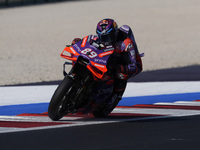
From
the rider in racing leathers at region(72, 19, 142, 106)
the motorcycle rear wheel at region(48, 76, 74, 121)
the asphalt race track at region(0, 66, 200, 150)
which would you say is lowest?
the asphalt race track at region(0, 66, 200, 150)

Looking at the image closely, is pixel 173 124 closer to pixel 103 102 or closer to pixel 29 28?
pixel 103 102

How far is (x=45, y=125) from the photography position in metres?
7.20

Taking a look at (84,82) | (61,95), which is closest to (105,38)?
(84,82)

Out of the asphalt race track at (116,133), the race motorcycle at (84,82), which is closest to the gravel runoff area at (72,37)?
the asphalt race track at (116,133)

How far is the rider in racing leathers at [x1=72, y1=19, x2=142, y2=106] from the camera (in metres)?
7.32

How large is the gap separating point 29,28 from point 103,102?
18.3m

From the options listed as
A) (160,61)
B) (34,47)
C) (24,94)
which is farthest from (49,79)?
(34,47)

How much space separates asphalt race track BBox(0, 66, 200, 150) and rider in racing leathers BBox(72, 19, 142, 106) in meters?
0.56

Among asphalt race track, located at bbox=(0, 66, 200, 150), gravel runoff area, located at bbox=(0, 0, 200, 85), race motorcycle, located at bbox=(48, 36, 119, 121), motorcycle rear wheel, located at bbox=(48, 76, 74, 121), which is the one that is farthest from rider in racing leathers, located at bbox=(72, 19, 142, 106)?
gravel runoff area, located at bbox=(0, 0, 200, 85)

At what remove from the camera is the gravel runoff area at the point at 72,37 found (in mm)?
14336

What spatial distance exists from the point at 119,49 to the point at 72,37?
46.5 feet

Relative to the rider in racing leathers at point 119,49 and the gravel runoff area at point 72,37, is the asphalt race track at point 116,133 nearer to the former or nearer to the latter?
the rider in racing leathers at point 119,49

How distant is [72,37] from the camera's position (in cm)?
2150

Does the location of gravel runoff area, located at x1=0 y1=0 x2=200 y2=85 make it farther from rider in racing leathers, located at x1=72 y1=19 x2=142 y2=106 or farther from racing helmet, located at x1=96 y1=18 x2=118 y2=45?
racing helmet, located at x1=96 y1=18 x2=118 y2=45
